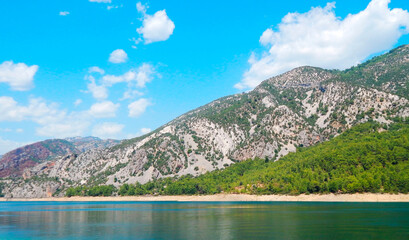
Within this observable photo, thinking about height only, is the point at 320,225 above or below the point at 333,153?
below

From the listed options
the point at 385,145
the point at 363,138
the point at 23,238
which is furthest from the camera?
the point at 363,138

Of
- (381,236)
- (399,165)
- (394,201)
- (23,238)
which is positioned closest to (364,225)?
(381,236)

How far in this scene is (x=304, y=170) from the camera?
6949 inches

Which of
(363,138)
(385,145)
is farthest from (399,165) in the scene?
(363,138)

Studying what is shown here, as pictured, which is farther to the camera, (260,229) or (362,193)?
(362,193)

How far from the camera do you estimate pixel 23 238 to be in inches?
2151

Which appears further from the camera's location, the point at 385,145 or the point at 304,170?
the point at 304,170

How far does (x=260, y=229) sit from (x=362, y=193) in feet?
323

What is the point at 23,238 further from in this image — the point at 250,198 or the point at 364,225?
the point at 250,198

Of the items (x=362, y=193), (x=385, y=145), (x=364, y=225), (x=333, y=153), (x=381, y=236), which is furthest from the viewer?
(x=333, y=153)

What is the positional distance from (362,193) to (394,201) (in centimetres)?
1314

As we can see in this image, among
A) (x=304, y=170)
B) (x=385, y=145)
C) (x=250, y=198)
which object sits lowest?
(x=250, y=198)

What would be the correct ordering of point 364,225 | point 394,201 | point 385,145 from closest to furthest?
1. point 364,225
2. point 394,201
3. point 385,145

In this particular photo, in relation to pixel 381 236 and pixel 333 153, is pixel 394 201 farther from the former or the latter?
pixel 381 236
